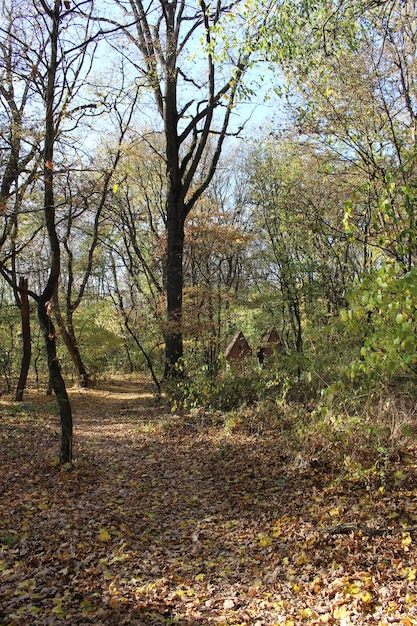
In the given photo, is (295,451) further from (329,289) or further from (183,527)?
(329,289)

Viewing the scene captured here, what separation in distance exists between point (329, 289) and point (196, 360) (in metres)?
3.77

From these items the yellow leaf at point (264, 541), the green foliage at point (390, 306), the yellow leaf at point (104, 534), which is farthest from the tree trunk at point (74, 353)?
the green foliage at point (390, 306)

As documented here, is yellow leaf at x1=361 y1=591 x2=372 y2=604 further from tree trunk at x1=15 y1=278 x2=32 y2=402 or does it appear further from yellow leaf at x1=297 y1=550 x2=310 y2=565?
tree trunk at x1=15 y1=278 x2=32 y2=402

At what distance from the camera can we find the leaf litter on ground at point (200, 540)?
322 cm

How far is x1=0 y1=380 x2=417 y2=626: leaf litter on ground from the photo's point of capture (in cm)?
322

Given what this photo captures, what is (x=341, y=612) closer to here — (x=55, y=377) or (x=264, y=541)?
(x=264, y=541)

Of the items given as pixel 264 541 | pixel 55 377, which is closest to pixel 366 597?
pixel 264 541

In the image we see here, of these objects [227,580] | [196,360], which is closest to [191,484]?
[227,580]

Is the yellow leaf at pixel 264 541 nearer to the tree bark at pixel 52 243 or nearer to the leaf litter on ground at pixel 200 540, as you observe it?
the leaf litter on ground at pixel 200 540

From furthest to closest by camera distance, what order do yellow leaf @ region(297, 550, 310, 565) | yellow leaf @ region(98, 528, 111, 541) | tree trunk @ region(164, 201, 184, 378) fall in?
tree trunk @ region(164, 201, 184, 378)
yellow leaf @ region(98, 528, 111, 541)
yellow leaf @ region(297, 550, 310, 565)

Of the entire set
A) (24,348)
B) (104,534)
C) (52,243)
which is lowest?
(104,534)

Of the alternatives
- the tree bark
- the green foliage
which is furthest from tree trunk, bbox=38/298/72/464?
the green foliage

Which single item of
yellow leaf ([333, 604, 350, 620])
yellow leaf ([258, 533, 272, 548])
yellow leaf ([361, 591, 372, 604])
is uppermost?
yellow leaf ([361, 591, 372, 604])

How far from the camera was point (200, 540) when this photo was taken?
4527 mm
